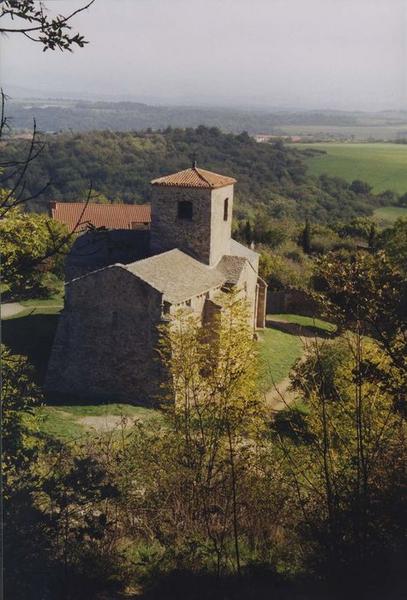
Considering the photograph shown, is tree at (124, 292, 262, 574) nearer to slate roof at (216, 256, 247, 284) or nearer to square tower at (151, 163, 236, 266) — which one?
slate roof at (216, 256, 247, 284)

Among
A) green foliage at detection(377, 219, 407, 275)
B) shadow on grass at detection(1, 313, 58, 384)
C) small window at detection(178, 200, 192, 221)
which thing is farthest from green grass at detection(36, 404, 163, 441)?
green foliage at detection(377, 219, 407, 275)

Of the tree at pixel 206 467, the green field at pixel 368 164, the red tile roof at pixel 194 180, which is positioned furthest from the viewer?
the green field at pixel 368 164

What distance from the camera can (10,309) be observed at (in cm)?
2788

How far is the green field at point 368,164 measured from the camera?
53897mm

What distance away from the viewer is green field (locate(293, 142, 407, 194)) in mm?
53897

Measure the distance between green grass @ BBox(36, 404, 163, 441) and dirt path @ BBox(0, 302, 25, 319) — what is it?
358 inches

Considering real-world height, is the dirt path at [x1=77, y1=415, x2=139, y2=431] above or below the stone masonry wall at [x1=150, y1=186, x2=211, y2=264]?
below

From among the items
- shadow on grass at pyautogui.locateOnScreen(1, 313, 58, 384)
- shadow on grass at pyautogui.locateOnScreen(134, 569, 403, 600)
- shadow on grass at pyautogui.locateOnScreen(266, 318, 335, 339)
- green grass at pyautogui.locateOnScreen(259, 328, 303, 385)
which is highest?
shadow on grass at pyautogui.locateOnScreen(134, 569, 403, 600)

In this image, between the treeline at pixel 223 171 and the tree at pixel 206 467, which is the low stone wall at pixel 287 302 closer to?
the treeline at pixel 223 171

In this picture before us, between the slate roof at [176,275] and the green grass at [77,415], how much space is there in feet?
10.6

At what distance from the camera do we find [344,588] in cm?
694

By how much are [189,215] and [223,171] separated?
36564 millimetres

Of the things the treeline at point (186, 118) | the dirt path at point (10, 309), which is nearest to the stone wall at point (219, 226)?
the dirt path at point (10, 309)

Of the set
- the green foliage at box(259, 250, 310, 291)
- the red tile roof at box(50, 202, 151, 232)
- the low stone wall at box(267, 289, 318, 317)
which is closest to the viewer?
the low stone wall at box(267, 289, 318, 317)
